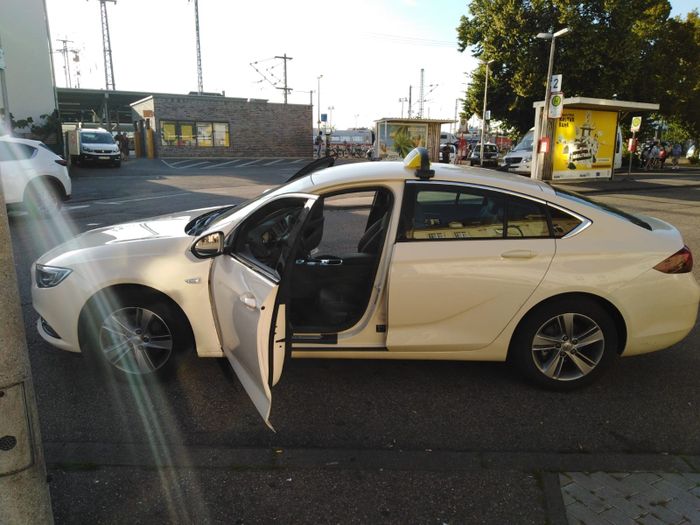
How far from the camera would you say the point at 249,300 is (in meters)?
2.83

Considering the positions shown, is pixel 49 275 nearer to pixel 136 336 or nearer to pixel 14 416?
pixel 136 336

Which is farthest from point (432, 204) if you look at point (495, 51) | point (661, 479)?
point (495, 51)

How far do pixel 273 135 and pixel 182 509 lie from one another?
→ 38353 millimetres

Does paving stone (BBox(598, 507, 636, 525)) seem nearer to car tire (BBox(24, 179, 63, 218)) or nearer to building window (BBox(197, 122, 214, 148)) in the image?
car tire (BBox(24, 179, 63, 218))

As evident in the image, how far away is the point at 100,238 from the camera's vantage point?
13.1ft

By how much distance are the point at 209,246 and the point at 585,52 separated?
97.8 ft

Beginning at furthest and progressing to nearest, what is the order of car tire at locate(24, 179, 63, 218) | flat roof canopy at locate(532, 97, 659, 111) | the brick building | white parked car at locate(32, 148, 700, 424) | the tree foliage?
the brick building
the tree foliage
flat roof canopy at locate(532, 97, 659, 111)
car tire at locate(24, 179, 63, 218)
white parked car at locate(32, 148, 700, 424)

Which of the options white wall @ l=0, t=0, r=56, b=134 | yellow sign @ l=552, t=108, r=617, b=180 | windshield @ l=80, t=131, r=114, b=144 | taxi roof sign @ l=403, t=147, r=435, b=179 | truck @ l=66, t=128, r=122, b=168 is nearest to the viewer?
taxi roof sign @ l=403, t=147, r=435, b=179

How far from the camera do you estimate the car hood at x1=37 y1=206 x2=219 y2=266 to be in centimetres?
364

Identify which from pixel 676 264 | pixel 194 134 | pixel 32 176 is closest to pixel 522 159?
pixel 32 176

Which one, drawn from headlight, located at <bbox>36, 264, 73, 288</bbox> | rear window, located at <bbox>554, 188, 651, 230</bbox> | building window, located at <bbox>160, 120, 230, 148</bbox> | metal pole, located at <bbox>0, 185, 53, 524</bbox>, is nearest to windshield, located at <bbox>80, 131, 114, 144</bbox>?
building window, located at <bbox>160, 120, 230, 148</bbox>

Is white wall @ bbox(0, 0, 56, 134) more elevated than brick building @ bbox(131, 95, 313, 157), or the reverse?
white wall @ bbox(0, 0, 56, 134)

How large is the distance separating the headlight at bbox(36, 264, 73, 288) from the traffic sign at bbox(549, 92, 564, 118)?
17.9 m

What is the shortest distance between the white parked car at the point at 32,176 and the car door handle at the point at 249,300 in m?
9.06
